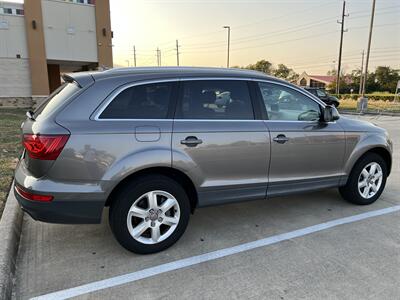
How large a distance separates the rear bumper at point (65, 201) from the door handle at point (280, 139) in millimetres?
1900

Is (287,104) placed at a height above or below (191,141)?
above

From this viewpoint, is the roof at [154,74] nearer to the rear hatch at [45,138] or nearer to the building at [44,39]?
the rear hatch at [45,138]

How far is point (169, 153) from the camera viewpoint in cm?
311

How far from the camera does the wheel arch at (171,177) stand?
10.1 feet

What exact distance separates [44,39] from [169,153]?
19.2 metres

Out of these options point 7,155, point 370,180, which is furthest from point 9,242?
point 370,180

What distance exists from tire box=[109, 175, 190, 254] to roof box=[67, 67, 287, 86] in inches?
38.4

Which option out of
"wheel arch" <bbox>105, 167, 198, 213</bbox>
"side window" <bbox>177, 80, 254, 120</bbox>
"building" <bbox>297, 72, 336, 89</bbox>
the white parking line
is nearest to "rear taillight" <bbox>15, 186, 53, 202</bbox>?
"wheel arch" <bbox>105, 167, 198, 213</bbox>

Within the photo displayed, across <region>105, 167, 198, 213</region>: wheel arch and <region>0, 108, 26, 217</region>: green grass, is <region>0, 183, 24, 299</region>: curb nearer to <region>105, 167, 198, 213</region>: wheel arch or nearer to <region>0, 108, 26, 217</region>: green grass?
<region>0, 108, 26, 217</region>: green grass

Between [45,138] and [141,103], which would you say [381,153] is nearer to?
[141,103]

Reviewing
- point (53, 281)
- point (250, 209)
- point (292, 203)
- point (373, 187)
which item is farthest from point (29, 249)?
point (373, 187)

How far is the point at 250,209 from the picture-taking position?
4445 millimetres

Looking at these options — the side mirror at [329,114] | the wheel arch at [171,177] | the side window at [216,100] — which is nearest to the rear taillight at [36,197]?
the wheel arch at [171,177]

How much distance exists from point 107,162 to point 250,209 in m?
2.23
